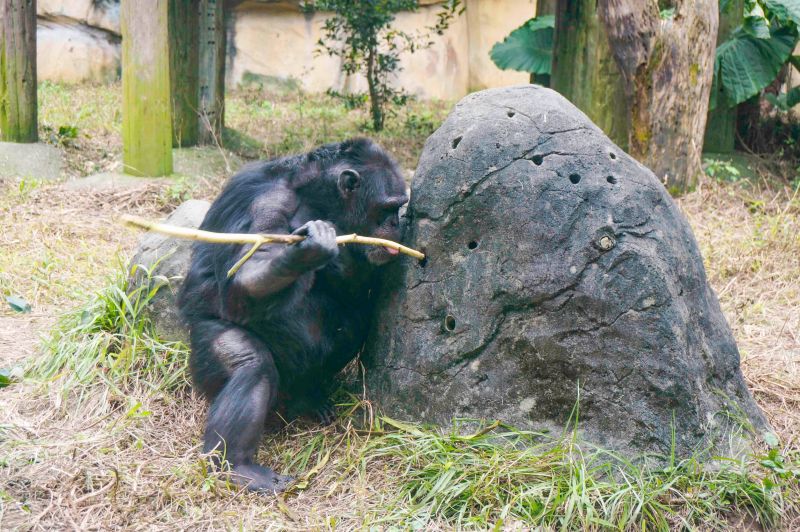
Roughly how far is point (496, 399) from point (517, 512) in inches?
22.3

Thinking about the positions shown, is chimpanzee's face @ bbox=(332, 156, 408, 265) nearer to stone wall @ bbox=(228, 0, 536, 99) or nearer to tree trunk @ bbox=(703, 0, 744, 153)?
tree trunk @ bbox=(703, 0, 744, 153)

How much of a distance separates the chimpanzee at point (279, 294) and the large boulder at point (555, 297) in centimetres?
32

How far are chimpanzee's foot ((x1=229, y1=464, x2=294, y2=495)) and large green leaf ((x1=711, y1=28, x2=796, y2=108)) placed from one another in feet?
23.2

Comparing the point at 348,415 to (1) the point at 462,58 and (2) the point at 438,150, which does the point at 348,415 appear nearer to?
(2) the point at 438,150

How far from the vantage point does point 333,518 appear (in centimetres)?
335

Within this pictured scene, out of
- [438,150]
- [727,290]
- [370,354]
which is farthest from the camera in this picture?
[727,290]

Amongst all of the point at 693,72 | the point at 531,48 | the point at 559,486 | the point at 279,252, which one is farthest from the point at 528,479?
the point at 531,48

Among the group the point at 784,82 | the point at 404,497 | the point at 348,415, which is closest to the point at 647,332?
the point at 404,497

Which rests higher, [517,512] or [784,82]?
[784,82]

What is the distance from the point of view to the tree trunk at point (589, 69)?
828 cm

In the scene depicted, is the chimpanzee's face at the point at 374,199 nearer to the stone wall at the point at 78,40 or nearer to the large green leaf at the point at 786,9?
the large green leaf at the point at 786,9

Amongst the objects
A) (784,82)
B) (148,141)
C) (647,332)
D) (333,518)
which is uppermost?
(784,82)

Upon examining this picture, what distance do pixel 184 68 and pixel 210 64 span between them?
41cm

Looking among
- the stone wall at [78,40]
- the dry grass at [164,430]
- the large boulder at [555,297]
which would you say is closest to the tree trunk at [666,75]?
the dry grass at [164,430]
